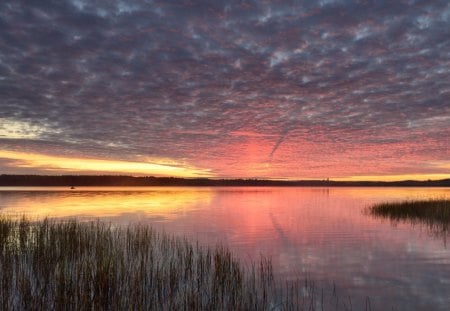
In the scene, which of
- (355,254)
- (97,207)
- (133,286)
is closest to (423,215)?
(355,254)

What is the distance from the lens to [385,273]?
1385 centimetres

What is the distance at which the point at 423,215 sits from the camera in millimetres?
32656

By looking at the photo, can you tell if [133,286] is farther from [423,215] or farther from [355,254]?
[423,215]

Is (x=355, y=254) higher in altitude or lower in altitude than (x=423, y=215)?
lower

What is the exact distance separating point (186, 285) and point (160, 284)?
780 mm

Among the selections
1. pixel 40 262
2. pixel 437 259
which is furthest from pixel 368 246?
pixel 40 262

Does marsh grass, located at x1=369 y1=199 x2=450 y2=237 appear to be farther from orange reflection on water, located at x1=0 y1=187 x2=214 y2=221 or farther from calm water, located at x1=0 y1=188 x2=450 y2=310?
orange reflection on water, located at x1=0 y1=187 x2=214 y2=221

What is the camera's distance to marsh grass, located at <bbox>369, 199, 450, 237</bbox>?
1034 inches

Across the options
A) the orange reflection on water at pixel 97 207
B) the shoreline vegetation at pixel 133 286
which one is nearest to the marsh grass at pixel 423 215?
the shoreline vegetation at pixel 133 286

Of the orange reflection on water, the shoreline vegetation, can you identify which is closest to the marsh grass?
the shoreline vegetation

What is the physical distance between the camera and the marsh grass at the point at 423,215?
2627 cm

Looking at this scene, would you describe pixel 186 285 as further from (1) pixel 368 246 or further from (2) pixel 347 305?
(1) pixel 368 246

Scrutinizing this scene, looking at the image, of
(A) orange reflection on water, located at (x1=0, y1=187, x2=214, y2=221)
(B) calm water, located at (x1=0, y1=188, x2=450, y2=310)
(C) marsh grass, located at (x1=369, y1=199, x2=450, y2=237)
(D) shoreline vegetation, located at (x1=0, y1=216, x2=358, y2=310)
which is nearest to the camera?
(D) shoreline vegetation, located at (x1=0, y1=216, x2=358, y2=310)

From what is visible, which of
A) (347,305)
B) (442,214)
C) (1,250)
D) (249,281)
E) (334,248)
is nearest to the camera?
(347,305)
